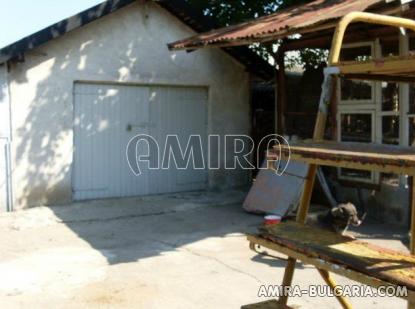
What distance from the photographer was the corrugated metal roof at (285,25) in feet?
20.3

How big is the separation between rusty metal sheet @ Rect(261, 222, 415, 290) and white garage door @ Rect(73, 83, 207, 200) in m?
6.91

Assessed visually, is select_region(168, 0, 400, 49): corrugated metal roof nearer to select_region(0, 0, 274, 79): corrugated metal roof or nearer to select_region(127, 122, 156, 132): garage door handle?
select_region(0, 0, 274, 79): corrugated metal roof

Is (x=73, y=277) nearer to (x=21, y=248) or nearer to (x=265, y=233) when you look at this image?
(x=21, y=248)

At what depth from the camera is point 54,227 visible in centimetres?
794

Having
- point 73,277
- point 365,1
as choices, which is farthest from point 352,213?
point 73,277

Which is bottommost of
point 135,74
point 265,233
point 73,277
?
point 73,277

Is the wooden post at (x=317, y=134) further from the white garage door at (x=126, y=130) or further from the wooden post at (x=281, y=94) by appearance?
A: the wooden post at (x=281, y=94)

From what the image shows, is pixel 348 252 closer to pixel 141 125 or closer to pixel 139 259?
pixel 139 259

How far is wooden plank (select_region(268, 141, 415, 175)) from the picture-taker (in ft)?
7.20

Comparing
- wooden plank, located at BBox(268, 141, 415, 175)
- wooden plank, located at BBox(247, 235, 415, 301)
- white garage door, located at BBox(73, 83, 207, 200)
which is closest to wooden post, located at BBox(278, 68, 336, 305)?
wooden plank, located at BBox(268, 141, 415, 175)

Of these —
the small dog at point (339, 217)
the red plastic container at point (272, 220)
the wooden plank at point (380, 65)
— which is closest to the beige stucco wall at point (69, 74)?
the red plastic container at point (272, 220)

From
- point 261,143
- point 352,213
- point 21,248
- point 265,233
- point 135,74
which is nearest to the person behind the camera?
point 265,233

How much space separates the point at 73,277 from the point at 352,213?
3277 mm

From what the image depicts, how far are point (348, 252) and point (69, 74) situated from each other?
749 cm
